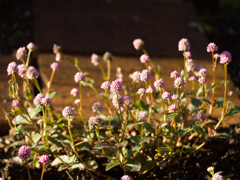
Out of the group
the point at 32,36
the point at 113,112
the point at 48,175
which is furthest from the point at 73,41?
the point at 48,175

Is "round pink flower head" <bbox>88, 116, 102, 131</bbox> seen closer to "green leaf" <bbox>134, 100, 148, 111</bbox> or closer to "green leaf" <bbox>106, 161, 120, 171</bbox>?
"green leaf" <bbox>106, 161, 120, 171</bbox>

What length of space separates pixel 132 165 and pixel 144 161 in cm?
10

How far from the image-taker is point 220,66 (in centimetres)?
232

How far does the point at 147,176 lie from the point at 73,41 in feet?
4.79

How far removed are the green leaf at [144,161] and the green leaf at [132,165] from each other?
6cm

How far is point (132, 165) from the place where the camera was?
1.21 meters

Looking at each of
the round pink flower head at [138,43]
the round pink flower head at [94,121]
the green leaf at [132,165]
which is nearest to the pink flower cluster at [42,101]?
the round pink flower head at [94,121]

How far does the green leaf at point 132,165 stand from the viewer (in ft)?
3.92

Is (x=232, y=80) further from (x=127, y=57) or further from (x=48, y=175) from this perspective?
(x=48, y=175)

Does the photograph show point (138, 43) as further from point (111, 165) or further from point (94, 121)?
point (111, 165)

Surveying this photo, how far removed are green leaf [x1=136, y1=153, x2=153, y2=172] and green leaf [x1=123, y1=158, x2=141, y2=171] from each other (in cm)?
6

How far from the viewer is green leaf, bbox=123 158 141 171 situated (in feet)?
3.92

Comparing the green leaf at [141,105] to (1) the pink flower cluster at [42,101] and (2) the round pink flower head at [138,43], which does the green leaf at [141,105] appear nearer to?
(2) the round pink flower head at [138,43]

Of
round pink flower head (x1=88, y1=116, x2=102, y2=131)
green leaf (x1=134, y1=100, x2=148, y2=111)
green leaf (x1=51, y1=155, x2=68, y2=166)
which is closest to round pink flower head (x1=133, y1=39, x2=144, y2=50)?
green leaf (x1=134, y1=100, x2=148, y2=111)
